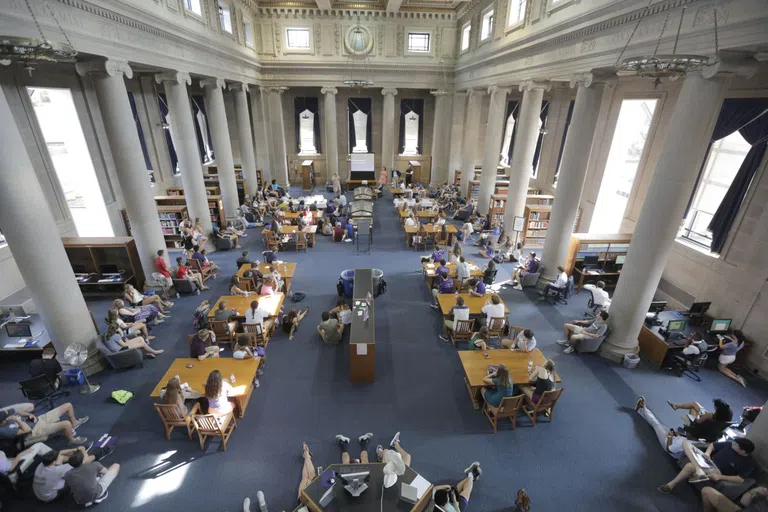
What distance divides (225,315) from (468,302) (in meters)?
5.40

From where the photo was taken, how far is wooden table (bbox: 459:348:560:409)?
20.6 ft

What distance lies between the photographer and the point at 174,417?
566 centimetres

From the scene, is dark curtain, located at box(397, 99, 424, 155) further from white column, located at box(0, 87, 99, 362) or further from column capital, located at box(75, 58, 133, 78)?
white column, located at box(0, 87, 99, 362)

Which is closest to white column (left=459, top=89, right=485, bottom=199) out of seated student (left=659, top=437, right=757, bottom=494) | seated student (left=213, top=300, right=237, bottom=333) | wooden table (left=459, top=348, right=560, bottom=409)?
wooden table (left=459, top=348, right=560, bottom=409)

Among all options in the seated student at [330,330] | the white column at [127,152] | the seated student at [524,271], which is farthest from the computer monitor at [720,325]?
the white column at [127,152]

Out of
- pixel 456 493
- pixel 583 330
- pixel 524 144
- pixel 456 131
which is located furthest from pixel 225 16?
pixel 456 493

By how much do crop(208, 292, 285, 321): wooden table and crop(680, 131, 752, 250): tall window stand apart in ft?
34.3

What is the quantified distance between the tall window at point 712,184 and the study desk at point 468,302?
5543 millimetres

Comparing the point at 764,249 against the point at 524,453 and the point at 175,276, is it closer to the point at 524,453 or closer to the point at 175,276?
the point at 524,453

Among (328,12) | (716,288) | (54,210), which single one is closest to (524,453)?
(716,288)

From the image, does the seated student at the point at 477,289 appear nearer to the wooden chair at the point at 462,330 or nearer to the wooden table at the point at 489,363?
the wooden chair at the point at 462,330

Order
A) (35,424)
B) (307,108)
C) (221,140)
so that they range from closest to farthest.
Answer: (35,424) → (221,140) → (307,108)

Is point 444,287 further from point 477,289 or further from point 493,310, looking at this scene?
point 493,310

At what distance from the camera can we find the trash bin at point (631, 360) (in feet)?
24.9
